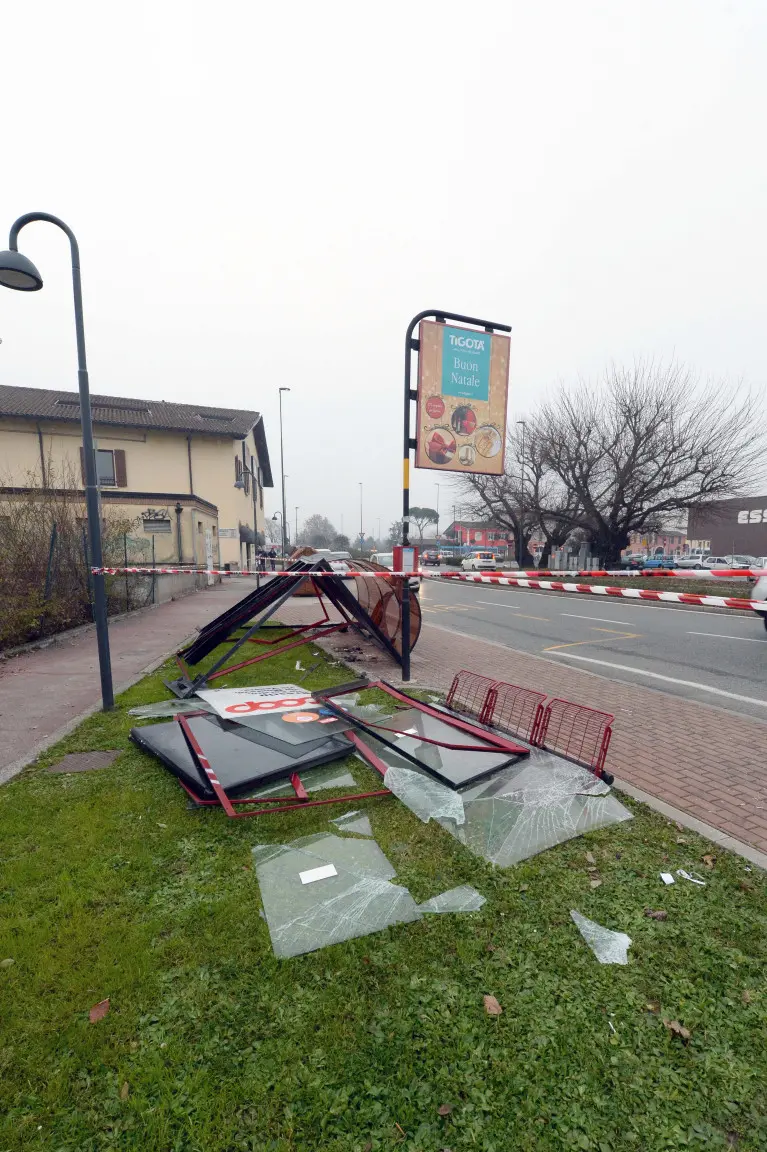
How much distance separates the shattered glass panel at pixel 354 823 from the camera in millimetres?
3219

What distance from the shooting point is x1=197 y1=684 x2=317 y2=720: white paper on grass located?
5.07 meters

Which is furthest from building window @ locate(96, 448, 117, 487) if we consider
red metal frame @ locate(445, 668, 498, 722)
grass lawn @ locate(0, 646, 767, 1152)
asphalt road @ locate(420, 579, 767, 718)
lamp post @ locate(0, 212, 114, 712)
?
grass lawn @ locate(0, 646, 767, 1152)

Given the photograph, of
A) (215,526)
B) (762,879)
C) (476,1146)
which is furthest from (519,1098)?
(215,526)

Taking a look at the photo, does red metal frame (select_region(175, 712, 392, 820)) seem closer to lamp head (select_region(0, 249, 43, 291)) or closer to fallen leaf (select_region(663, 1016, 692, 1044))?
fallen leaf (select_region(663, 1016, 692, 1044))

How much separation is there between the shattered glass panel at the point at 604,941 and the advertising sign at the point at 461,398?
198 inches

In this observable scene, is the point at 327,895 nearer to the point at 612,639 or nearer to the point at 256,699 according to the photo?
the point at 256,699

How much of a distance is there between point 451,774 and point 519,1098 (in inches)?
83.3

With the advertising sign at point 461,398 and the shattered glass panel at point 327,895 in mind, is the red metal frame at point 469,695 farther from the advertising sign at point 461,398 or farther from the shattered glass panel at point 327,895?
the advertising sign at point 461,398

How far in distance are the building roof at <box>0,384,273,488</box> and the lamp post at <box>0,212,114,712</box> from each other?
26.8m

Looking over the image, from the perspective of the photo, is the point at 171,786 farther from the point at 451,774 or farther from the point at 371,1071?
the point at 371,1071

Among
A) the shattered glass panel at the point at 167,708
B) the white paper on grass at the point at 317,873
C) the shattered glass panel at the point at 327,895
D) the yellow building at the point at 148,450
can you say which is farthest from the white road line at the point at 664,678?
the yellow building at the point at 148,450

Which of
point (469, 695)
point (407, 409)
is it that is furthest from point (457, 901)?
point (407, 409)

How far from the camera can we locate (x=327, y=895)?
2611 millimetres

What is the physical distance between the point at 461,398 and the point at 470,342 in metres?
Result: 0.70
